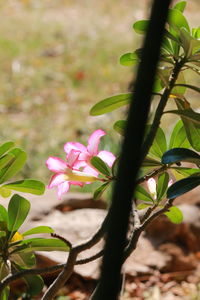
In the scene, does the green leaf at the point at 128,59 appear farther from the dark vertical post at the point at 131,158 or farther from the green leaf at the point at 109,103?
the dark vertical post at the point at 131,158

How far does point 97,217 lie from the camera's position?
2293mm

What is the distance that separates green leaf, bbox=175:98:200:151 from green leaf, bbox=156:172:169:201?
8 centimetres

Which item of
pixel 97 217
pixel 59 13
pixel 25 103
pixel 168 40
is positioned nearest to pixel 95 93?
pixel 25 103

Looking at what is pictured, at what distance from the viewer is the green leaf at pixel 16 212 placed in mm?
980

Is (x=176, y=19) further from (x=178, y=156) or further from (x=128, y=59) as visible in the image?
(x=178, y=156)

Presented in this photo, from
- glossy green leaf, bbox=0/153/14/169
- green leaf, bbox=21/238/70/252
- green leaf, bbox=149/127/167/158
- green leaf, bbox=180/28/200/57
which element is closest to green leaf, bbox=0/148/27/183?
glossy green leaf, bbox=0/153/14/169

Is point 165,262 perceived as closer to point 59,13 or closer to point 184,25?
point 184,25

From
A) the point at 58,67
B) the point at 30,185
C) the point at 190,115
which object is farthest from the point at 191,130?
the point at 58,67

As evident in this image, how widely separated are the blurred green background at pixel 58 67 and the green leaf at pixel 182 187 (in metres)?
2.40

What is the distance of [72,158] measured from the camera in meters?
0.94

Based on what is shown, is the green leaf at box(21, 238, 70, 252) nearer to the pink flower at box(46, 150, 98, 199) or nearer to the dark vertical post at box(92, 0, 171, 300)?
the pink flower at box(46, 150, 98, 199)

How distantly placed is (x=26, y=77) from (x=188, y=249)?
3.10 m

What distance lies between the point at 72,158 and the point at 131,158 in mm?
511

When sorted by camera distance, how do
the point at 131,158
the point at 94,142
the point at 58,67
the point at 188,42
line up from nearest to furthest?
the point at 131,158 → the point at 188,42 → the point at 94,142 → the point at 58,67
